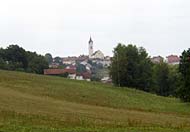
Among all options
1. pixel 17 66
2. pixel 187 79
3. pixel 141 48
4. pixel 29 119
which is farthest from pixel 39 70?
pixel 29 119

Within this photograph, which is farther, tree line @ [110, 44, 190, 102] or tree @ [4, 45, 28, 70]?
tree @ [4, 45, 28, 70]

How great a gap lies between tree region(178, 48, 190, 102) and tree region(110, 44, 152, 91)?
2803cm

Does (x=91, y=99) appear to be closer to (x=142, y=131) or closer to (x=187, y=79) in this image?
(x=187, y=79)

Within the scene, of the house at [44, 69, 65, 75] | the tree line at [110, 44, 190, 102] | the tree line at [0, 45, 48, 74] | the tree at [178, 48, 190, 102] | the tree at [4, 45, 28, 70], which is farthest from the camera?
the house at [44, 69, 65, 75]

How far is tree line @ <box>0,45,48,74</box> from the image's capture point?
12950cm

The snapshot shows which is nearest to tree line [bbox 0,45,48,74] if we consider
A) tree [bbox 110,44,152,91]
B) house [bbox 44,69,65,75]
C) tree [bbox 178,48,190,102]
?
house [bbox 44,69,65,75]

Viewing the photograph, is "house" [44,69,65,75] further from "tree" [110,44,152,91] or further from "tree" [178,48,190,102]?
"tree" [178,48,190,102]

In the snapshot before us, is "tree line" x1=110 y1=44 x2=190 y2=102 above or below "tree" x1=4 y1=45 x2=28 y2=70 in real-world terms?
below

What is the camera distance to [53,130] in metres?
22.5

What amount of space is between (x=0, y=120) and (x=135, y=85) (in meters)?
80.6

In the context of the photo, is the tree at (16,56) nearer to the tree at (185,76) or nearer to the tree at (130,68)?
the tree at (130,68)

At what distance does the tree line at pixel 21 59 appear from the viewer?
130m

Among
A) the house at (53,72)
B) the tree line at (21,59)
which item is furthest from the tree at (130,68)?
the house at (53,72)

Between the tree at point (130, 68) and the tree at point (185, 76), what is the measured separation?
2803 cm
